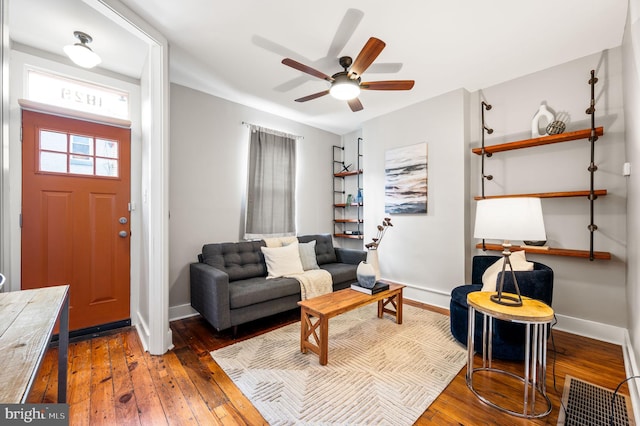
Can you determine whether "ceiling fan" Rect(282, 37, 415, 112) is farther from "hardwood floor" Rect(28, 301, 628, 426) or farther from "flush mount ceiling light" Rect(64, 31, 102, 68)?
"hardwood floor" Rect(28, 301, 628, 426)

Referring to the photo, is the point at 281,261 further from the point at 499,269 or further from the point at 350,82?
the point at 499,269

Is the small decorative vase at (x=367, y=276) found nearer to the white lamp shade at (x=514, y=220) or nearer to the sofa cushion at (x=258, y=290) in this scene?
the sofa cushion at (x=258, y=290)

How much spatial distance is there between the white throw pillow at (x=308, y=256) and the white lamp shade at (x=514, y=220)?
2.24 meters

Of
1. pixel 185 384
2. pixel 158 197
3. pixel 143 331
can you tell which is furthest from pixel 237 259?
pixel 185 384

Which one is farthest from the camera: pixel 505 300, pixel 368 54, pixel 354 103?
pixel 354 103

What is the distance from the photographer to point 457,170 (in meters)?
3.29

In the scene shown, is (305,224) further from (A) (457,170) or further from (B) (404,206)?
(A) (457,170)

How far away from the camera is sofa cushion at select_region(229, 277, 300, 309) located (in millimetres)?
2543

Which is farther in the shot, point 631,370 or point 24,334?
point 631,370

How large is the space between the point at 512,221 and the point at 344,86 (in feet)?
5.77

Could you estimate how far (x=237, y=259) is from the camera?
3188mm

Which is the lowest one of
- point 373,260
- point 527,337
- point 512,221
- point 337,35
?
point 527,337

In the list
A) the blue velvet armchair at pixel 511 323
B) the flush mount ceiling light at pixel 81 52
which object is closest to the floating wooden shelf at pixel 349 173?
the blue velvet armchair at pixel 511 323

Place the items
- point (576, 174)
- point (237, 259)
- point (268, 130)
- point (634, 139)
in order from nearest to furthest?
point (634, 139)
point (576, 174)
point (237, 259)
point (268, 130)
